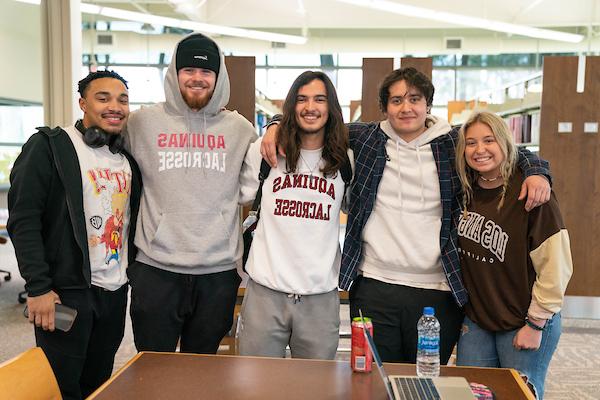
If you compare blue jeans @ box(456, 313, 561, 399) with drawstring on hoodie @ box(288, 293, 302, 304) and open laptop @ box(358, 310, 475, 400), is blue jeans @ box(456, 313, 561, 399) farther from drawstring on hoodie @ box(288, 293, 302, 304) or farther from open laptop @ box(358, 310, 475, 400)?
drawstring on hoodie @ box(288, 293, 302, 304)

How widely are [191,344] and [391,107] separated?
1.31 meters

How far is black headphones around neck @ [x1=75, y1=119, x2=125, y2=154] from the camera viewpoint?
6.75 feet

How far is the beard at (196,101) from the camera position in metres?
2.18

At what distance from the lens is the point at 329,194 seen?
7.03ft

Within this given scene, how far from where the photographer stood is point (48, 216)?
202 centimetres

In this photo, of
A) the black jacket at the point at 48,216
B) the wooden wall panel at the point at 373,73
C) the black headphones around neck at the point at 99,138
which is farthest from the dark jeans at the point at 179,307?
the wooden wall panel at the point at 373,73

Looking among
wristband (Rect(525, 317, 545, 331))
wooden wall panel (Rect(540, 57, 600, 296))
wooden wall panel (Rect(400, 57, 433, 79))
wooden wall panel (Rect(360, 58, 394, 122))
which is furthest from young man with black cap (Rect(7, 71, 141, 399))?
wooden wall panel (Rect(540, 57, 600, 296))

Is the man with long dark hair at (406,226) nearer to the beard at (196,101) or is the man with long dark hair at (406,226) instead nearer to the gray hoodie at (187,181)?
the gray hoodie at (187,181)

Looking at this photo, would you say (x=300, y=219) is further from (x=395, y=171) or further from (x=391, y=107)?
(x=391, y=107)

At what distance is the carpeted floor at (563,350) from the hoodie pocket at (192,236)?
1.90 m

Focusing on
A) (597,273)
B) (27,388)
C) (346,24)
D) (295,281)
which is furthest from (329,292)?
(346,24)

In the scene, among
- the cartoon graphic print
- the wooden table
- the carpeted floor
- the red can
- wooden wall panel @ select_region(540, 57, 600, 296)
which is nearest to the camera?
the wooden table

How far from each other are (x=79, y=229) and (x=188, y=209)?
0.41m

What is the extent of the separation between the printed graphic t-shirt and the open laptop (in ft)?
3.67
